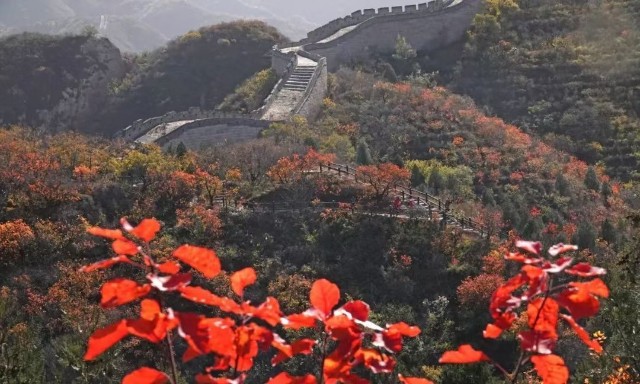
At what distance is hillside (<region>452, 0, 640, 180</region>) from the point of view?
38.7 meters

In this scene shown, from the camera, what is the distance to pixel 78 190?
25156 millimetres

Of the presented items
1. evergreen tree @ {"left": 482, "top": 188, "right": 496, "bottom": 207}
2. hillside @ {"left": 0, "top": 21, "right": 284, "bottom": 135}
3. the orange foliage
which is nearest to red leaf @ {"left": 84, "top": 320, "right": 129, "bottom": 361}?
the orange foliage

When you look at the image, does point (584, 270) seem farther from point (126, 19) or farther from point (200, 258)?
point (126, 19)

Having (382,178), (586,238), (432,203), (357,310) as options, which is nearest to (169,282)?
(357,310)

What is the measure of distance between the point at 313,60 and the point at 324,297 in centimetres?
3984

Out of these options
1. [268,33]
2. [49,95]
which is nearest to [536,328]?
[49,95]

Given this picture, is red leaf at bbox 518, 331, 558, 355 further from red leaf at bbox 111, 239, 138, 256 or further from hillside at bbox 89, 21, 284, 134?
hillside at bbox 89, 21, 284, 134

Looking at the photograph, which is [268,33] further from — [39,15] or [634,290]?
[39,15]

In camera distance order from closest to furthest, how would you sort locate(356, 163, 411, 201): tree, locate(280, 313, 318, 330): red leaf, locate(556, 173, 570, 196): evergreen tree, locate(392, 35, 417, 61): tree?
locate(280, 313, 318, 330): red leaf < locate(356, 163, 411, 201): tree < locate(556, 173, 570, 196): evergreen tree < locate(392, 35, 417, 61): tree

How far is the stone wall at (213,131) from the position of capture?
115 feet

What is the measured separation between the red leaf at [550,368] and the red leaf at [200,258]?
4.90ft

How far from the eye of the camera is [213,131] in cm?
3550

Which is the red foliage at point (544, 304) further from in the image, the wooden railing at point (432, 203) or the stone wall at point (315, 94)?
the stone wall at point (315, 94)

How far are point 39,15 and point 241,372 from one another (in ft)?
558
